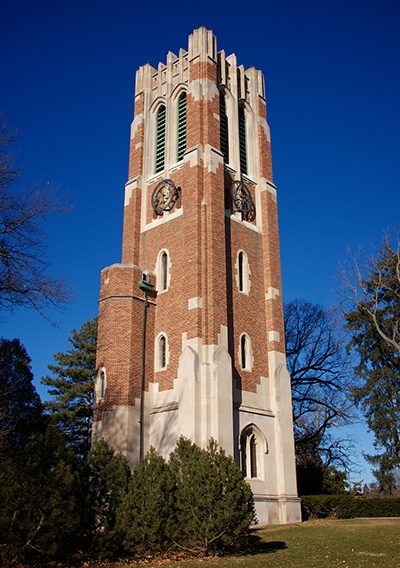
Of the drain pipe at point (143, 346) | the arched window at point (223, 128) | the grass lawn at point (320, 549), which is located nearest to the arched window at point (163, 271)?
the drain pipe at point (143, 346)

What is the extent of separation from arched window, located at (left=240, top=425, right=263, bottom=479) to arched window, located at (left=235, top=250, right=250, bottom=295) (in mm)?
5952

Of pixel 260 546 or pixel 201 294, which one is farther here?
pixel 201 294

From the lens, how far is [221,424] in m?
18.4

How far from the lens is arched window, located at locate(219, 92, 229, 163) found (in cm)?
2539

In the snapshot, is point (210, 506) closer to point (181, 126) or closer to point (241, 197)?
point (241, 197)

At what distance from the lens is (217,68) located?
26.5 metres

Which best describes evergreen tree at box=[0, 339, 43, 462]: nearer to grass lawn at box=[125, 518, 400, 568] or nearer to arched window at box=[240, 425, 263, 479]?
arched window at box=[240, 425, 263, 479]

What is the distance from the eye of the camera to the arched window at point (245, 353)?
21.5 meters

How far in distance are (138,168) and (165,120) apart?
2.83 m

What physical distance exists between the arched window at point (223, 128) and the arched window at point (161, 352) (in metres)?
9.34

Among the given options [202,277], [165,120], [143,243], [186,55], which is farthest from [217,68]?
[202,277]

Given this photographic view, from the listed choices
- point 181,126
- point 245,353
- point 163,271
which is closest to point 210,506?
point 245,353

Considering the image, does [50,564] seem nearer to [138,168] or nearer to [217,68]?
[138,168]

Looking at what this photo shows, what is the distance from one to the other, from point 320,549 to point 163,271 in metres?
13.2
